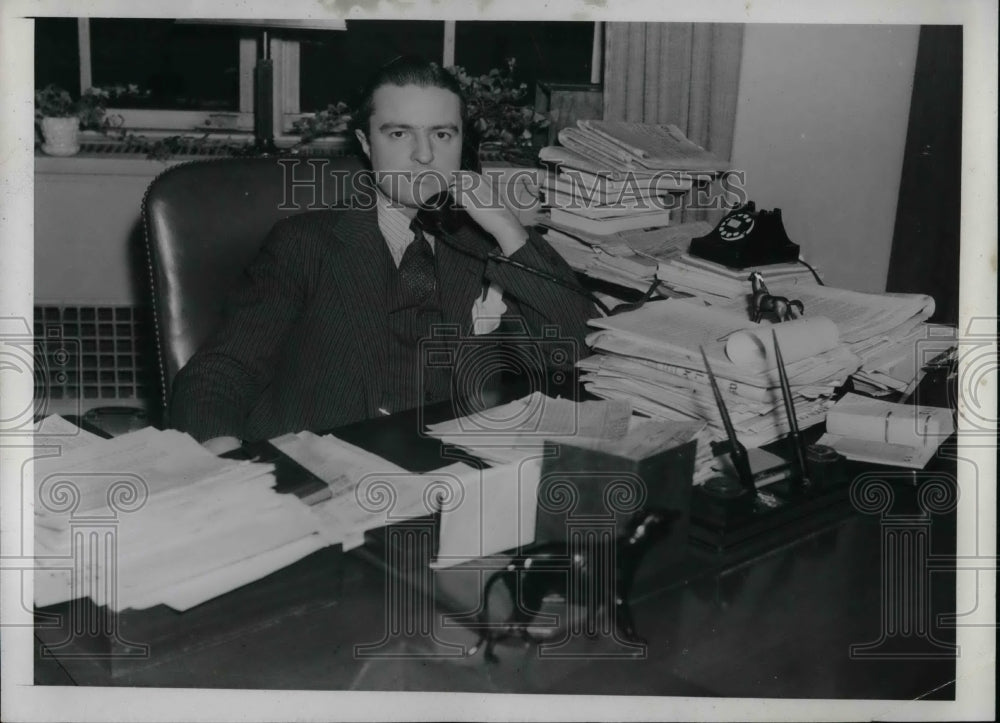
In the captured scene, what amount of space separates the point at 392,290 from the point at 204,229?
0.33 meters

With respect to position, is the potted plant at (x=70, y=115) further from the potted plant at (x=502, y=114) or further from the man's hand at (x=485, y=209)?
the man's hand at (x=485, y=209)

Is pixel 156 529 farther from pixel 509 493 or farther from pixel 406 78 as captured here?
pixel 406 78

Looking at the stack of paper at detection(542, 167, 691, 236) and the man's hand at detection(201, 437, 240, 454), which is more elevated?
the stack of paper at detection(542, 167, 691, 236)

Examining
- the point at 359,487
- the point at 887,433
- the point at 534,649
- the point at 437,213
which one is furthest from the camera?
the point at 437,213

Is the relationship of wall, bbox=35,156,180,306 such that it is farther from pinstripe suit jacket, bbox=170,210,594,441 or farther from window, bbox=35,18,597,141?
pinstripe suit jacket, bbox=170,210,594,441

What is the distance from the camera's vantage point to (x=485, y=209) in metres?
1.77

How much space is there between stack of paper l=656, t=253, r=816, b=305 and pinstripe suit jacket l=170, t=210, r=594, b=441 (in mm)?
172

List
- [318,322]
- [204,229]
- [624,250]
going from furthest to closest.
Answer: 1. [624,250]
2. [318,322]
3. [204,229]

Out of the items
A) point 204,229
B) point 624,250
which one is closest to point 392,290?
point 204,229

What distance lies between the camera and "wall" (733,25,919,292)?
2.51 metres

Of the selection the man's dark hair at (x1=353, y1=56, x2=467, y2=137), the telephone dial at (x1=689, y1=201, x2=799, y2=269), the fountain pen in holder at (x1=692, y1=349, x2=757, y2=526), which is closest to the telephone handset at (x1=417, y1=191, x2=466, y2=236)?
the man's dark hair at (x1=353, y1=56, x2=467, y2=137)

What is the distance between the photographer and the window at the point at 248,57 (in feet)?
9.29

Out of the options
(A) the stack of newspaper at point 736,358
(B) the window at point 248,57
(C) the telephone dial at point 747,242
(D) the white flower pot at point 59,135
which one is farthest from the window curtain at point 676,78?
(D) the white flower pot at point 59,135

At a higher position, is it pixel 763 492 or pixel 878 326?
A: pixel 878 326
